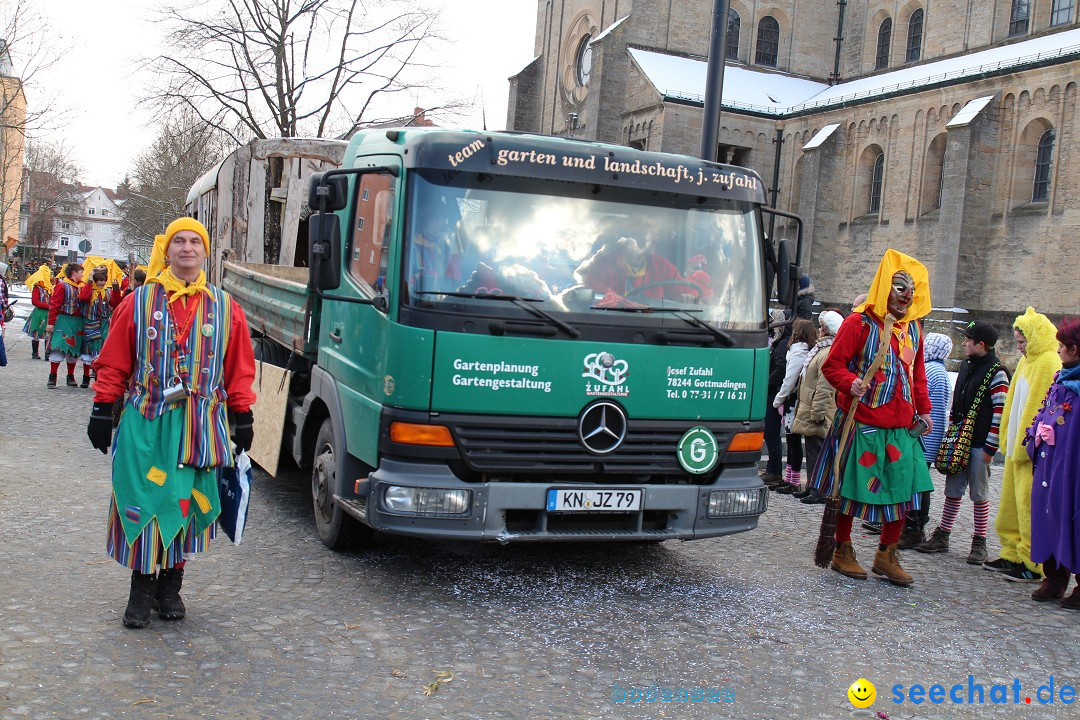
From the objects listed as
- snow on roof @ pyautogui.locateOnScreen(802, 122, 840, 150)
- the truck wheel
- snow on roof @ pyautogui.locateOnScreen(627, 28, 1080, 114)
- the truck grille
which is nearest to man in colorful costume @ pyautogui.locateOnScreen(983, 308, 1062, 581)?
the truck grille

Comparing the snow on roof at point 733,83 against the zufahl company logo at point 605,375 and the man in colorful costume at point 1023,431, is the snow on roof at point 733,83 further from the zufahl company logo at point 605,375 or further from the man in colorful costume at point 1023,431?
the zufahl company logo at point 605,375

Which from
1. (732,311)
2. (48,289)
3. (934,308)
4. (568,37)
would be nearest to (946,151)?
(934,308)

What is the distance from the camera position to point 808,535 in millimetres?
8312

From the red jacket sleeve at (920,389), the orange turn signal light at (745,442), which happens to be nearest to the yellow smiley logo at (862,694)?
the orange turn signal light at (745,442)

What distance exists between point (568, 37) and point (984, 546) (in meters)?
43.8

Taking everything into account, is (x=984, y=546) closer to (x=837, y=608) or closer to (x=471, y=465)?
(x=837, y=608)

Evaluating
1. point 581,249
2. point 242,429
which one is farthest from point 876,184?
point 242,429

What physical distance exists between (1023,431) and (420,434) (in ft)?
13.9

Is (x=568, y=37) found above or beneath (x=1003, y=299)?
above

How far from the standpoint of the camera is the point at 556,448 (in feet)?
19.1

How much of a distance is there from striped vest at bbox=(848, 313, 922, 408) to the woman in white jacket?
3.42 meters

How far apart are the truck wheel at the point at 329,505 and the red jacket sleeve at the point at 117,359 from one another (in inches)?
69.1

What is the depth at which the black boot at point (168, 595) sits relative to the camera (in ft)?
16.6

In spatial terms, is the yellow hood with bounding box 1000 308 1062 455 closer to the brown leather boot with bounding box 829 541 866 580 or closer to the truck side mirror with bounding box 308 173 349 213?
the brown leather boot with bounding box 829 541 866 580
